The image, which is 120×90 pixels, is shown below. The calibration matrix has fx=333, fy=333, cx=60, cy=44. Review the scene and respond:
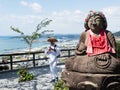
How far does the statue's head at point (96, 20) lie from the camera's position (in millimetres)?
6410

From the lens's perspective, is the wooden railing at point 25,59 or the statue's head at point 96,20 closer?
the statue's head at point 96,20

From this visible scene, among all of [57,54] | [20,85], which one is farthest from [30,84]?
[57,54]

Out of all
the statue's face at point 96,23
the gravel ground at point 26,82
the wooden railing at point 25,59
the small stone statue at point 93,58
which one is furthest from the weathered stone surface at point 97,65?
the wooden railing at point 25,59

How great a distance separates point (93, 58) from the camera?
606cm

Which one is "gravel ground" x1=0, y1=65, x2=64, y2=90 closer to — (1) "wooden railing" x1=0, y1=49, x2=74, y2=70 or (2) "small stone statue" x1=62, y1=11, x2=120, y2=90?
(1) "wooden railing" x1=0, y1=49, x2=74, y2=70

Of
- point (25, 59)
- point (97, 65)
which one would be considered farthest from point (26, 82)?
point (97, 65)

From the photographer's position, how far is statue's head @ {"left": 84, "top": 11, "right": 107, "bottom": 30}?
21.0ft

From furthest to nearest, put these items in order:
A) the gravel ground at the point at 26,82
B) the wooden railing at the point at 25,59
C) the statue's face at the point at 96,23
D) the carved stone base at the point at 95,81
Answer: the wooden railing at the point at 25,59
the gravel ground at the point at 26,82
the statue's face at the point at 96,23
the carved stone base at the point at 95,81

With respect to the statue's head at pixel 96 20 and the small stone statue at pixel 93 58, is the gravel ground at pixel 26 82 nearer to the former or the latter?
the small stone statue at pixel 93 58

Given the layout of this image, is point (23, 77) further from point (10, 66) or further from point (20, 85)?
point (10, 66)

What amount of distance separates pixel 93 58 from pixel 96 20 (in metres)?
0.82

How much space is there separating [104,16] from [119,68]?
1120mm

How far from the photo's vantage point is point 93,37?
642cm

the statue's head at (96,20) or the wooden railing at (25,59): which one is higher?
the statue's head at (96,20)
